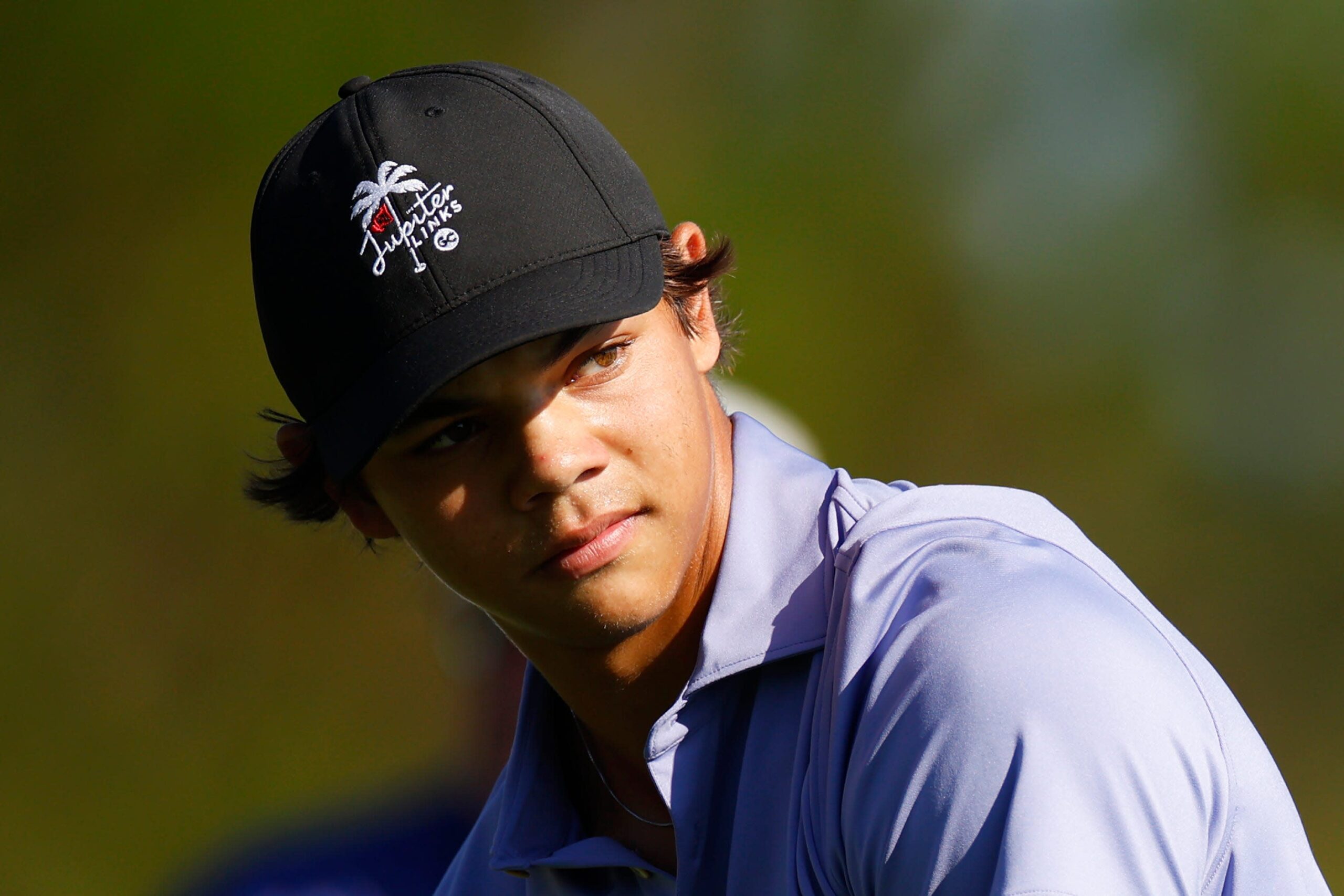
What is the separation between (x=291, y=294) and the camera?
4.51 feet

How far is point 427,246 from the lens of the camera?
4.28ft

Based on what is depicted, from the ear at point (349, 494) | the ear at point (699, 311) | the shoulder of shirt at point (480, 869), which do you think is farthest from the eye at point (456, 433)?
the shoulder of shirt at point (480, 869)

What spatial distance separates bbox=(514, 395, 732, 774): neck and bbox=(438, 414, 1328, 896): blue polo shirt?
47mm

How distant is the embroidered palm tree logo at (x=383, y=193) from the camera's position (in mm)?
1331

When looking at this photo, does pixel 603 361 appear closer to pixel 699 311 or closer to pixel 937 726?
pixel 699 311

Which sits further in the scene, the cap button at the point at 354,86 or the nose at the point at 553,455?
the cap button at the point at 354,86

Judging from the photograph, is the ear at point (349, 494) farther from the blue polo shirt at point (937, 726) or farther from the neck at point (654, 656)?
the blue polo shirt at point (937, 726)

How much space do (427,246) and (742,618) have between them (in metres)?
0.52

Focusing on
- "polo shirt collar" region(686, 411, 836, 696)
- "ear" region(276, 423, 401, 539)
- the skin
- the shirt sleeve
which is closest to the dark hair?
"ear" region(276, 423, 401, 539)

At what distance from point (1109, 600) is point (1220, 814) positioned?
20 centimetres

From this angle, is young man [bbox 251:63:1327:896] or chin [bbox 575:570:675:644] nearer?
young man [bbox 251:63:1327:896]

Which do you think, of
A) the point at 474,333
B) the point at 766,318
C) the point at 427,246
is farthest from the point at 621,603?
the point at 766,318

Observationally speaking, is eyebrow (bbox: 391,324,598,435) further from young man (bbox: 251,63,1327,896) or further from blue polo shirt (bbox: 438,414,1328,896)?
blue polo shirt (bbox: 438,414,1328,896)

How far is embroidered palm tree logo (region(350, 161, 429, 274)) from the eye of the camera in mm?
1331
